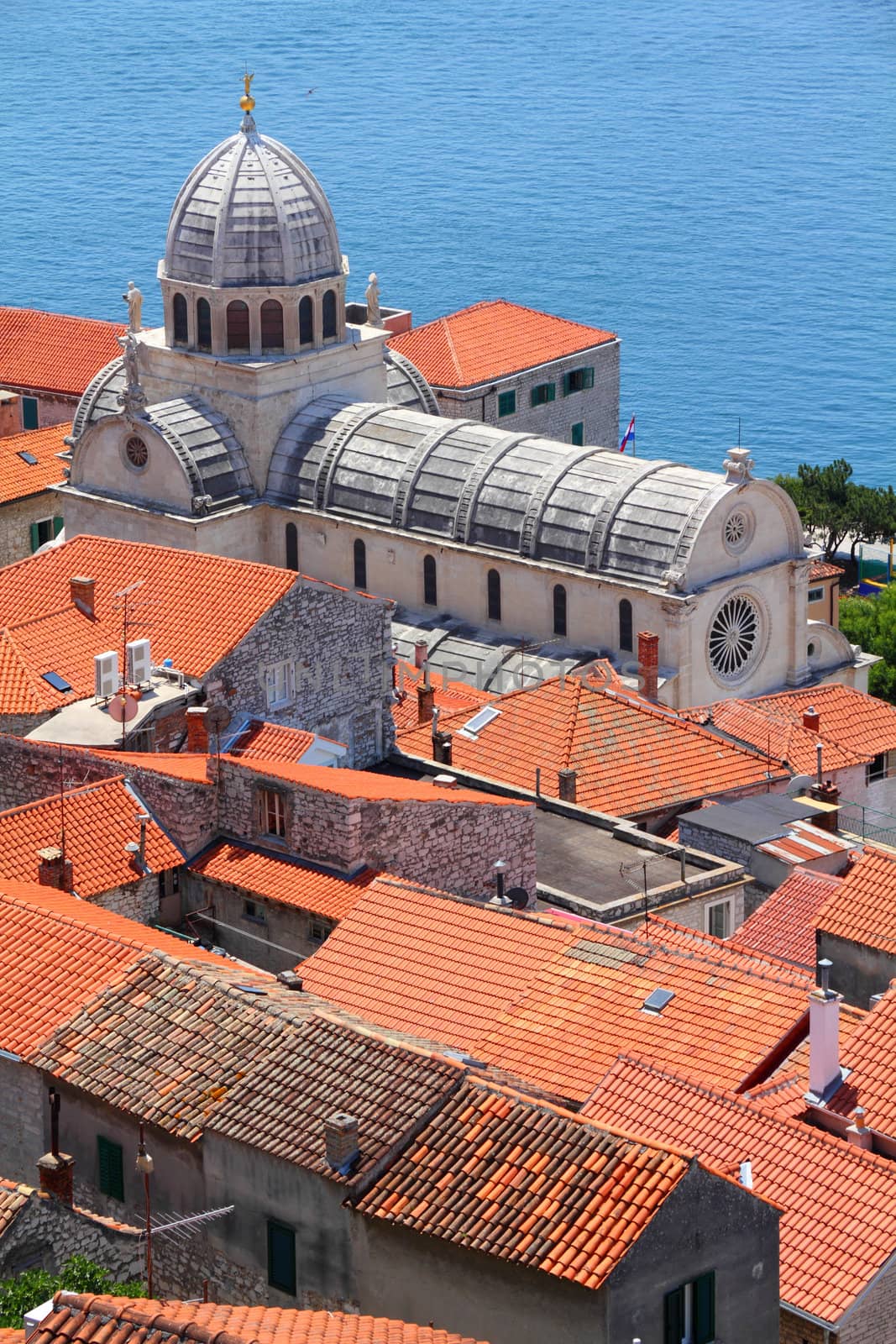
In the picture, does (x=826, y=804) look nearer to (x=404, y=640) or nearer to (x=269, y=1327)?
(x=404, y=640)

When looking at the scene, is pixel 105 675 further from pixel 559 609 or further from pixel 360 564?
pixel 360 564

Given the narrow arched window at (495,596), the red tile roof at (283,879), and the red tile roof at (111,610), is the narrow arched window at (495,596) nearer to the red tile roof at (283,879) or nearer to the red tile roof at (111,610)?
the red tile roof at (111,610)

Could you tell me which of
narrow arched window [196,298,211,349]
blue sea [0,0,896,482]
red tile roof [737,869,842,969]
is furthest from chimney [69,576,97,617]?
blue sea [0,0,896,482]

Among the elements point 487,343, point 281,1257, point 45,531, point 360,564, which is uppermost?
point 281,1257

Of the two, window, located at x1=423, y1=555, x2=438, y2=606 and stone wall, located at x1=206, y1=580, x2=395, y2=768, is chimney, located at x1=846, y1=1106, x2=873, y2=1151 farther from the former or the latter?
window, located at x1=423, y1=555, x2=438, y2=606

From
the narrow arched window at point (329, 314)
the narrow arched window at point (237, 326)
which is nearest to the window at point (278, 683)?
the narrow arched window at point (237, 326)

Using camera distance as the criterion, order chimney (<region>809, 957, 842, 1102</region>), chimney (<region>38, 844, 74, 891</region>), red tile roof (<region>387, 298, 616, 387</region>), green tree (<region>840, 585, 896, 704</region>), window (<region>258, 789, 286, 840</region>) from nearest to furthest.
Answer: chimney (<region>809, 957, 842, 1102</region>) < chimney (<region>38, 844, 74, 891</region>) < window (<region>258, 789, 286, 840</region>) < green tree (<region>840, 585, 896, 704</region>) < red tile roof (<region>387, 298, 616, 387</region>)

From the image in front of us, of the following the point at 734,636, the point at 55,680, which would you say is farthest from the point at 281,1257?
the point at 734,636
